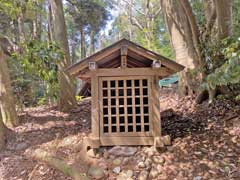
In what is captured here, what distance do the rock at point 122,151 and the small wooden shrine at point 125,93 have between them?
10 cm

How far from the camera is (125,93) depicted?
5.33 metres

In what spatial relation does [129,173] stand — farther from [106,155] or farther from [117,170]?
[106,155]

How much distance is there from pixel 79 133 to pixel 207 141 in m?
2.72

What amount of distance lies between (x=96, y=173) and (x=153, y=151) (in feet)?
3.64

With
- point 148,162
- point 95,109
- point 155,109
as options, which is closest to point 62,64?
point 95,109

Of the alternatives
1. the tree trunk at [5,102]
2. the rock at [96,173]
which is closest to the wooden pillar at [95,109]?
the rock at [96,173]

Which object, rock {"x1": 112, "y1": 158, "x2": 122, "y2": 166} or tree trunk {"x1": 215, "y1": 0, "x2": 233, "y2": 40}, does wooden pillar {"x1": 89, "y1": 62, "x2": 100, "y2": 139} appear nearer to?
rock {"x1": 112, "y1": 158, "x2": 122, "y2": 166}

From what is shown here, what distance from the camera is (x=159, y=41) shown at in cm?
1981

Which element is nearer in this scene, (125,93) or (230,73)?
(230,73)

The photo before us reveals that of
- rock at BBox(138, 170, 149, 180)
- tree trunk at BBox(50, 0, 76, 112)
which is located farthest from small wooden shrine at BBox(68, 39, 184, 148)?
tree trunk at BBox(50, 0, 76, 112)

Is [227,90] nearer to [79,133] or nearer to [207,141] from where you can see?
[207,141]

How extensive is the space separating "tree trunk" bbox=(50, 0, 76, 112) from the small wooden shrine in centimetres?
290

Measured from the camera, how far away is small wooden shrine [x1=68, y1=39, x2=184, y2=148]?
5117 mm

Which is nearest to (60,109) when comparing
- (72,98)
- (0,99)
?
(72,98)
